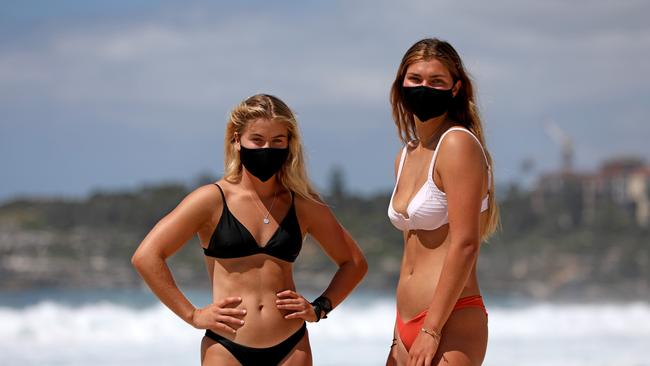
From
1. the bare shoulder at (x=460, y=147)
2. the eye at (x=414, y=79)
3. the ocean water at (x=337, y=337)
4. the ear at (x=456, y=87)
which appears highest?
the eye at (x=414, y=79)

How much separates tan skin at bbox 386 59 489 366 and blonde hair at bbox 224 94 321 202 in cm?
46

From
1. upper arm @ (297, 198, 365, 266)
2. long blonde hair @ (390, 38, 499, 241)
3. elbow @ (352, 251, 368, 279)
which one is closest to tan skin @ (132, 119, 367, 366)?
upper arm @ (297, 198, 365, 266)

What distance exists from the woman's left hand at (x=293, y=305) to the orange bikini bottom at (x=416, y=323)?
419mm

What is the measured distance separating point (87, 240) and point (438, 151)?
5037 centimetres

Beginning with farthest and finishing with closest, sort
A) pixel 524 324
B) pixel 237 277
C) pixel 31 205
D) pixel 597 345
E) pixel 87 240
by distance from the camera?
1. pixel 31 205
2. pixel 87 240
3. pixel 524 324
4. pixel 597 345
5. pixel 237 277

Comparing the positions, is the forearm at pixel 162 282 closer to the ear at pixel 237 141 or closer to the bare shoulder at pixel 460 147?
the ear at pixel 237 141

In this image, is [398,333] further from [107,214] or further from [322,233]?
[107,214]

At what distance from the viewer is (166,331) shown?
21438 mm

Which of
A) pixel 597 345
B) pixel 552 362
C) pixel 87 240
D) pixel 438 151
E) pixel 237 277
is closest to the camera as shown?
pixel 438 151

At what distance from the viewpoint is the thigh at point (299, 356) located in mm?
4191

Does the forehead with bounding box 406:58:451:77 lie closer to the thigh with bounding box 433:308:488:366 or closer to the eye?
the eye

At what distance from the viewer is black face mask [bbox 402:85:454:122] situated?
12.8ft

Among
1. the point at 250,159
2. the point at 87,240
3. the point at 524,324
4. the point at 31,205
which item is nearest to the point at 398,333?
the point at 250,159

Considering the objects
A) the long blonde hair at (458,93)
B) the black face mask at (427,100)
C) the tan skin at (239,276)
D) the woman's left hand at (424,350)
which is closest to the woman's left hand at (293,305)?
the tan skin at (239,276)
